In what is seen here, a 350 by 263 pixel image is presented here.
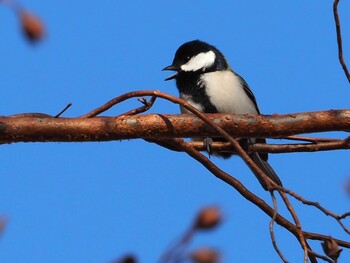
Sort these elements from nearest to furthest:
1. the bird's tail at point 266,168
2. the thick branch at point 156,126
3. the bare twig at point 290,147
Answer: the thick branch at point 156,126
the bare twig at point 290,147
the bird's tail at point 266,168

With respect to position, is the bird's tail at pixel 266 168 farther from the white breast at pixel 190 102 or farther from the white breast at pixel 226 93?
the white breast at pixel 190 102

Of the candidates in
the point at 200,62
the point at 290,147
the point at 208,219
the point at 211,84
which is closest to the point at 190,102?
the point at 211,84

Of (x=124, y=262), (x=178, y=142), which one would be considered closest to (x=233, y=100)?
(x=178, y=142)

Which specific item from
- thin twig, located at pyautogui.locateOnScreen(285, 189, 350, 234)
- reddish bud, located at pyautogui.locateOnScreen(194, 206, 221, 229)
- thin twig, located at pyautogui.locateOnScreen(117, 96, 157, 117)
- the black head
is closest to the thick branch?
thin twig, located at pyautogui.locateOnScreen(117, 96, 157, 117)

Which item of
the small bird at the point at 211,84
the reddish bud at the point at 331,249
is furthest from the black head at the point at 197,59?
Answer: the reddish bud at the point at 331,249

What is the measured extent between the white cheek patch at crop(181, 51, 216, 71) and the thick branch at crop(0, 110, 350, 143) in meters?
2.32

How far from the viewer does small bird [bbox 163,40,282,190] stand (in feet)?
16.3

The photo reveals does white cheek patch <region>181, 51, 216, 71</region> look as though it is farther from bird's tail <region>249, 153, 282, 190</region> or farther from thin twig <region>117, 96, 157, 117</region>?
thin twig <region>117, 96, 157, 117</region>

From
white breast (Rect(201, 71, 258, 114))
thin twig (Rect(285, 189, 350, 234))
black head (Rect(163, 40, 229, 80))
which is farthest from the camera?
black head (Rect(163, 40, 229, 80))

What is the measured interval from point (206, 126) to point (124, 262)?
1957 millimetres

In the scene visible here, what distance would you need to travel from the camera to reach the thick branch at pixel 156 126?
2.92 metres

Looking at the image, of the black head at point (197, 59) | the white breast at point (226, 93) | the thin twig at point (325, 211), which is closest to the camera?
the thin twig at point (325, 211)

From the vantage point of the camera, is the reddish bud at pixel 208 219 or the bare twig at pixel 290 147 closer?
the reddish bud at pixel 208 219

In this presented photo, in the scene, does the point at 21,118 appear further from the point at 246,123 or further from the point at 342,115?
the point at 342,115
